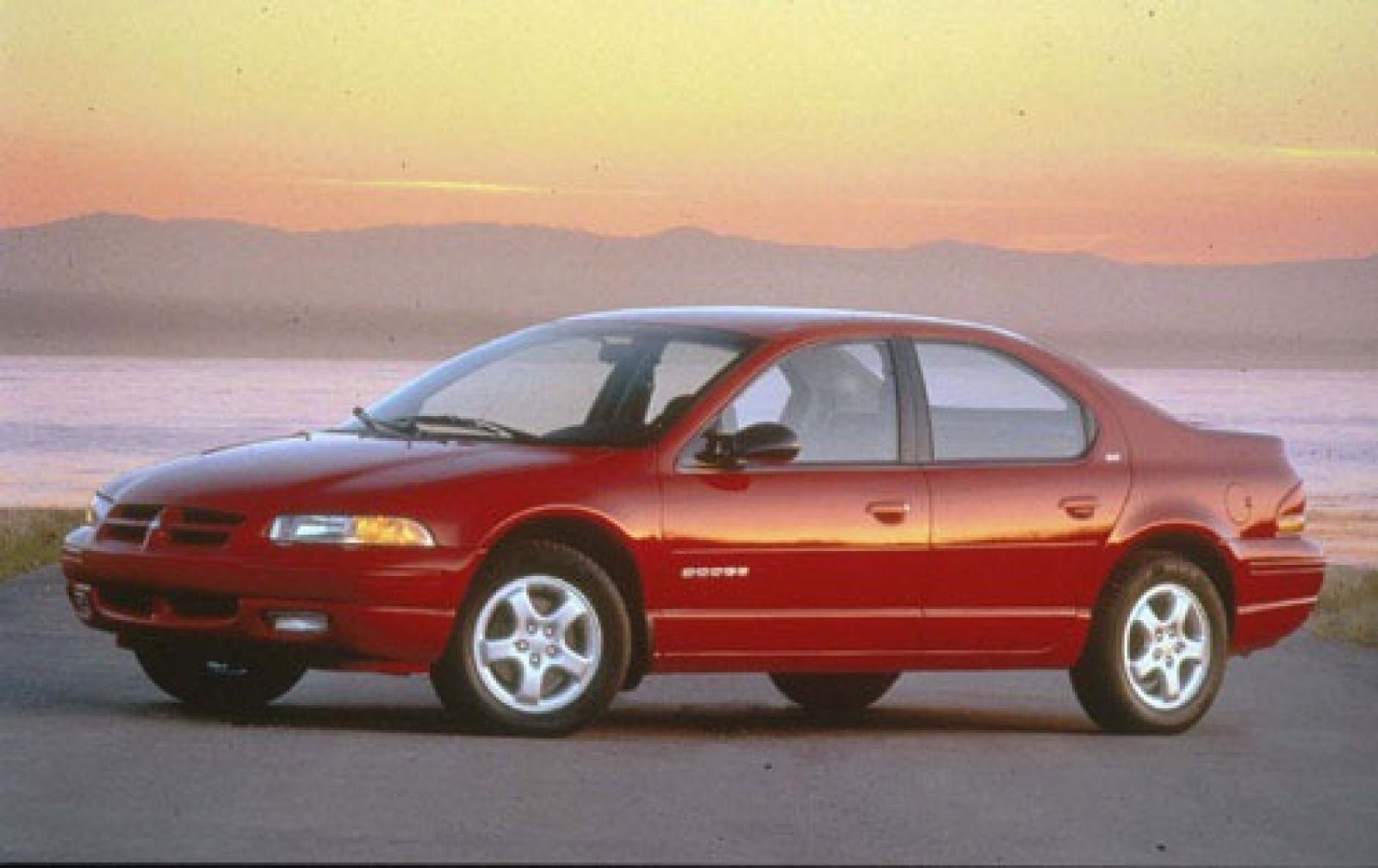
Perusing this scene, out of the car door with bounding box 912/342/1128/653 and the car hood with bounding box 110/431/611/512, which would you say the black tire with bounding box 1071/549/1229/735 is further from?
the car hood with bounding box 110/431/611/512

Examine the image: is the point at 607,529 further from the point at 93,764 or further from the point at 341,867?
the point at 341,867

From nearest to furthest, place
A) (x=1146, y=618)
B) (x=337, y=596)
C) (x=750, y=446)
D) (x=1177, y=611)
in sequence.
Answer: (x=337, y=596) → (x=750, y=446) → (x=1146, y=618) → (x=1177, y=611)

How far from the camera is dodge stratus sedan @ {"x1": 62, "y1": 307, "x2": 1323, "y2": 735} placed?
13.4 meters

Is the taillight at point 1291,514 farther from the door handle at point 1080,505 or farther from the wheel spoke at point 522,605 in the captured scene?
the wheel spoke at point 522,605

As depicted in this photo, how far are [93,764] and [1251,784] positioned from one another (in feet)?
13.4

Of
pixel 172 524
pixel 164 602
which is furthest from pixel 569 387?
pixel 164 602

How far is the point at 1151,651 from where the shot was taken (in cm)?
1498

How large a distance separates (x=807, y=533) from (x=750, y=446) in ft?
1.51

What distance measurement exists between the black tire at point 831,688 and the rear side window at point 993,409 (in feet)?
4.29

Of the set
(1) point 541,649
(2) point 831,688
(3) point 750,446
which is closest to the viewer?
(1) point 541,649

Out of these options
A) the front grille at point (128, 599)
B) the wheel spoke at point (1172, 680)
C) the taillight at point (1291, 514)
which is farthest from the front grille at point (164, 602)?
the taillight at point (1291, 514)

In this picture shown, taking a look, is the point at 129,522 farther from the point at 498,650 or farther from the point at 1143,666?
the point at 1143,666

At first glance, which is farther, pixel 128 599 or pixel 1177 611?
pixel 1177 611

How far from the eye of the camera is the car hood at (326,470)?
1341 centimetres
